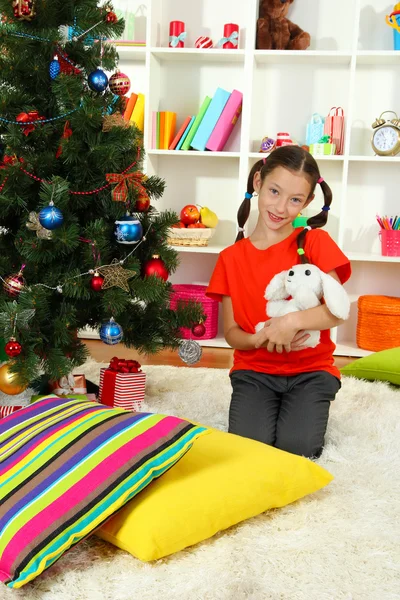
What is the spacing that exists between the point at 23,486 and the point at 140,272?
833mm

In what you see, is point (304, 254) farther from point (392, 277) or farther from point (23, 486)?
point (392, 277)

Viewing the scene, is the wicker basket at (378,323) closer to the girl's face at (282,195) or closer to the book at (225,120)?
the book at (225,120)

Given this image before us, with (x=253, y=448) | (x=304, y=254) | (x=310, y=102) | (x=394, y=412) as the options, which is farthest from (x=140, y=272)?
(x=310, y=102)

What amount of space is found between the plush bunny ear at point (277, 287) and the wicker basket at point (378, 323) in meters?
1.39

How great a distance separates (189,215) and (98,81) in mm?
1354

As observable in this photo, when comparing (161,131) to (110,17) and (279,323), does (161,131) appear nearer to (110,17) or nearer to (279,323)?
(110,17)

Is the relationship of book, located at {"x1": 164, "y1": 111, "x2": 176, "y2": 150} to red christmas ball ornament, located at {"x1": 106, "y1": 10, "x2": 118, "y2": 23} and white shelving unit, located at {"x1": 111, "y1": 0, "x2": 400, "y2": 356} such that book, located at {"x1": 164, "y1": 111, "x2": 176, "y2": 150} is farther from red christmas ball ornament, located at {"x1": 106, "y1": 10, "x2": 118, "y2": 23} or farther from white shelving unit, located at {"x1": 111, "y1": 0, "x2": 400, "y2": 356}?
red christmas ball ornament, located at {"x1": 106, "y1": 10, "x2": 118, "y2": 23}

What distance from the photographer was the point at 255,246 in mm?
1839

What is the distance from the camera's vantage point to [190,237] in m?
3.05

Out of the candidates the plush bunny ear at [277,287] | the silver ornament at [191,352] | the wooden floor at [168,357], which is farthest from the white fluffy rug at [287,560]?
the wooden floor at [168,357]

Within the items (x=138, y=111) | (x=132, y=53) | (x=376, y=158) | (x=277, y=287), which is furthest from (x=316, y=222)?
(x=132, y=53)

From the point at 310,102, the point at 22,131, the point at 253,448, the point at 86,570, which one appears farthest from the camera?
the point at 310,102

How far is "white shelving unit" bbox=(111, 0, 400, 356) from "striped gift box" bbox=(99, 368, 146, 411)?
3.66ft

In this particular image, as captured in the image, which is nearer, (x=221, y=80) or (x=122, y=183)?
(x=122, y=183)
